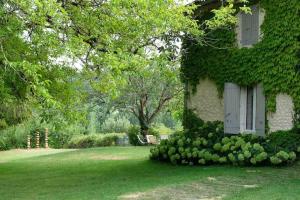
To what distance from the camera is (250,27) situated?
16438 mm

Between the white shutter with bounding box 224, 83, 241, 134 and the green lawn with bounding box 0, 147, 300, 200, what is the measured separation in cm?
250

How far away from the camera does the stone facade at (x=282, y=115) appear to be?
49.1 feet

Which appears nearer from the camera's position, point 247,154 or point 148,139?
point 247,154

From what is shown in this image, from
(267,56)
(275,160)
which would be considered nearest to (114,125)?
(267,56)

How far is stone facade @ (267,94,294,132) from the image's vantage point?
1498 cm

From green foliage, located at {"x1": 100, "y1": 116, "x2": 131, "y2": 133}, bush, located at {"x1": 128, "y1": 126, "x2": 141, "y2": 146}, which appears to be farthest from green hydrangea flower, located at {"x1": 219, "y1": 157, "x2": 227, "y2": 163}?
green foliage, located at {"x1": 100, "y1": 116, "x2": 131, "y2": 133}

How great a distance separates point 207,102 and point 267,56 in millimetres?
3586

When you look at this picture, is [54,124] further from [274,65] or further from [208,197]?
[274,65]

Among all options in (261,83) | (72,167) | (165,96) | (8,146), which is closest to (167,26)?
(261,83)

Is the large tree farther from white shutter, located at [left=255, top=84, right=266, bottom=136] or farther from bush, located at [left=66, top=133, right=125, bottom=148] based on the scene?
bush, located at [left=66, top=133, right=125, bottom=148]

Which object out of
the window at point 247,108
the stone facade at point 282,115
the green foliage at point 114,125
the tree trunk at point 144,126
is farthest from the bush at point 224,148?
the green foliage at point 114,125

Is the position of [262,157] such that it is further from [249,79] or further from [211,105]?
[211,105]

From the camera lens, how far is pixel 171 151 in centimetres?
1645

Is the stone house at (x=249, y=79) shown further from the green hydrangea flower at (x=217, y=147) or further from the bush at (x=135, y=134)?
the bush at (x=135, y=134)
